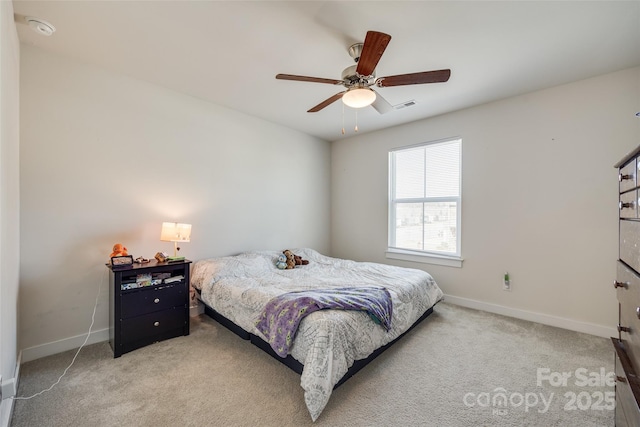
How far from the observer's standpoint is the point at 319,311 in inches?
74.9

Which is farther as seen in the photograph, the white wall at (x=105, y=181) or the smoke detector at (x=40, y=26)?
the white wall at (x=105, y=181)

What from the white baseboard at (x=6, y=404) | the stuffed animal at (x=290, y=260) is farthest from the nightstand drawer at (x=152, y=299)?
the stuffed animal at (x=290, y=260)

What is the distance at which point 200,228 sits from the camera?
10.7 feet

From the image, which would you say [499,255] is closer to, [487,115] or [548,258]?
[548,258]

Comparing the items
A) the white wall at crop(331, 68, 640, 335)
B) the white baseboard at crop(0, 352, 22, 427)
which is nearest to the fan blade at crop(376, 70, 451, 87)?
the white wall at crop(331, 68, 640, 335)

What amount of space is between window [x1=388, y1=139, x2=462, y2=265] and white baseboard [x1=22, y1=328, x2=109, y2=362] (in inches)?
147

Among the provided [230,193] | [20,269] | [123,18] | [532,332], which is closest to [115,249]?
[20,269]

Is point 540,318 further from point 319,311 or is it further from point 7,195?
point 7,195

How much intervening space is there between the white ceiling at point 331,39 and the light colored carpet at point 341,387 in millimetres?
2628

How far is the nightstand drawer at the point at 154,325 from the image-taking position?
2.30 m

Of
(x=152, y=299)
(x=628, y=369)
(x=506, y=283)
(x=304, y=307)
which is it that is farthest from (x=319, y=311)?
(x=506, y=283)

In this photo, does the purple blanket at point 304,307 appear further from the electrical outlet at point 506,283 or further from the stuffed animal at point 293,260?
the electrical outlet at point 506,283

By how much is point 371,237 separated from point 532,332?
2.36 metres

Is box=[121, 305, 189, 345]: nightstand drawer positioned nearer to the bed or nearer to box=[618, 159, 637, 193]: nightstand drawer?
the bed
